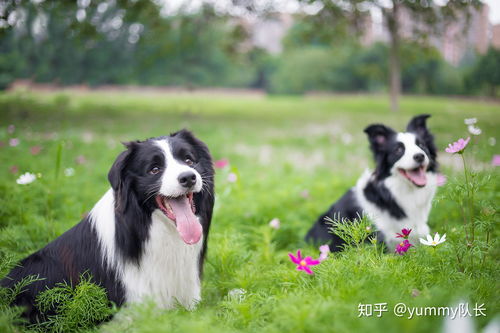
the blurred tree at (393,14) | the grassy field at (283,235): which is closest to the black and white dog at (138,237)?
the grassy field at (283,235)

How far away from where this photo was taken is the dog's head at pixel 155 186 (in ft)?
7.80

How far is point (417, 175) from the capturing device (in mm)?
3338

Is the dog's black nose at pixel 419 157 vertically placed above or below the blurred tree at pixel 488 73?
below

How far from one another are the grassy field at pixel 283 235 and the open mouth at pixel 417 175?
0.57ft

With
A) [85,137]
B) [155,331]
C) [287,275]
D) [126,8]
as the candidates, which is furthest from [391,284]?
[126,8]

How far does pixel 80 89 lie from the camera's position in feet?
84.8

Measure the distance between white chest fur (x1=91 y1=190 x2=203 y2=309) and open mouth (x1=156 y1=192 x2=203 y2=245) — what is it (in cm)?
8

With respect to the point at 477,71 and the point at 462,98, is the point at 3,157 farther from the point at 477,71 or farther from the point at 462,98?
the point at 462,98

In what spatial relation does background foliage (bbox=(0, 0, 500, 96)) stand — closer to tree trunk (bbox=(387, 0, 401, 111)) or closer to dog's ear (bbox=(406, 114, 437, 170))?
tree trunk (bbox=(387, 0, 401, 111))

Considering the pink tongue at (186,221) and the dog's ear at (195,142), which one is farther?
the dog's ear at (195,142)

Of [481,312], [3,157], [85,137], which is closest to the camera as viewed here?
[481,312]

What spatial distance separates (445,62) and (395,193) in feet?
44.3

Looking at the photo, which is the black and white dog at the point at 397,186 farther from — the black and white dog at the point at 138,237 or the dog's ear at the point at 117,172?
the dog's ear at the point at 117,172

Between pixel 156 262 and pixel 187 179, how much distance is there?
673 mm
